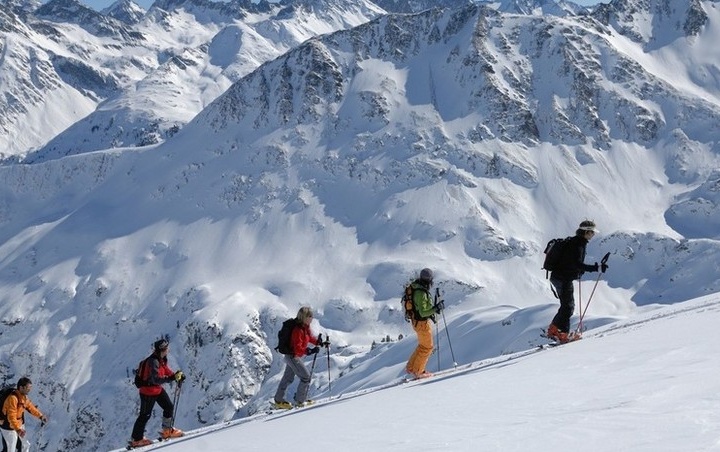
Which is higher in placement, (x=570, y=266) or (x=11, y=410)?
(x=570, y=266)

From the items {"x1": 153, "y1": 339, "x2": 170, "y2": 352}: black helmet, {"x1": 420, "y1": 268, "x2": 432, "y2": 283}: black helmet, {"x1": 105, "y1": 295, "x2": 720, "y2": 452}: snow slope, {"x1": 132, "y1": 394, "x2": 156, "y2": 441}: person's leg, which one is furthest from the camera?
{"x1": 132, "y1": 394, "x2": 156, "y2": 441}: person's leg

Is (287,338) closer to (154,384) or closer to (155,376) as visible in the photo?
(155,376)

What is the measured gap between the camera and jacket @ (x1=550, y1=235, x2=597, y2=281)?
17.0m

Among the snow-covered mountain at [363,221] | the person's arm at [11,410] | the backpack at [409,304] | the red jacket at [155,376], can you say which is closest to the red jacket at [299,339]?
the backpack at [409,304]

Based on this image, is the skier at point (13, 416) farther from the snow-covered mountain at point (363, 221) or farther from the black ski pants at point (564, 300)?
the snow-covered mountain at point (363, 221)

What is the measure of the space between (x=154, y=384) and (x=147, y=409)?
78 cm

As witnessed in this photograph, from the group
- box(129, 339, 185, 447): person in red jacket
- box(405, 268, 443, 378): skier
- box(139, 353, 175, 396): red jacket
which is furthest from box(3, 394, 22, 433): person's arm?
box(405, 268, 443, 378): skier

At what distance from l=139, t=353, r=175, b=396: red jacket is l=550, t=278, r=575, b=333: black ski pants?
29.7ft

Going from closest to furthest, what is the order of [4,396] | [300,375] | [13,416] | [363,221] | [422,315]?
[422,315], [13,416], [4,396], [300,375], [363,221]

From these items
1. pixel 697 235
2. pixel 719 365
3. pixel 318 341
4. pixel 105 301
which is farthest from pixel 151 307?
Result: pixel 719 365

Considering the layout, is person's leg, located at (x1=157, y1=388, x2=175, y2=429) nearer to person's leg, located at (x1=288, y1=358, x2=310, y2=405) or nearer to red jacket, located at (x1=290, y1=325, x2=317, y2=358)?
person's leg, located at (x1=288, y1=358, x2=310, y2=405)

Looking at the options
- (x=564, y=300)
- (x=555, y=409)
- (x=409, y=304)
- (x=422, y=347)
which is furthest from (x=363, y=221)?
(x=555, y=409)

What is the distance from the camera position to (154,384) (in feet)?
58.7

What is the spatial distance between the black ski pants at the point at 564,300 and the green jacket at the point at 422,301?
2.78 meters
